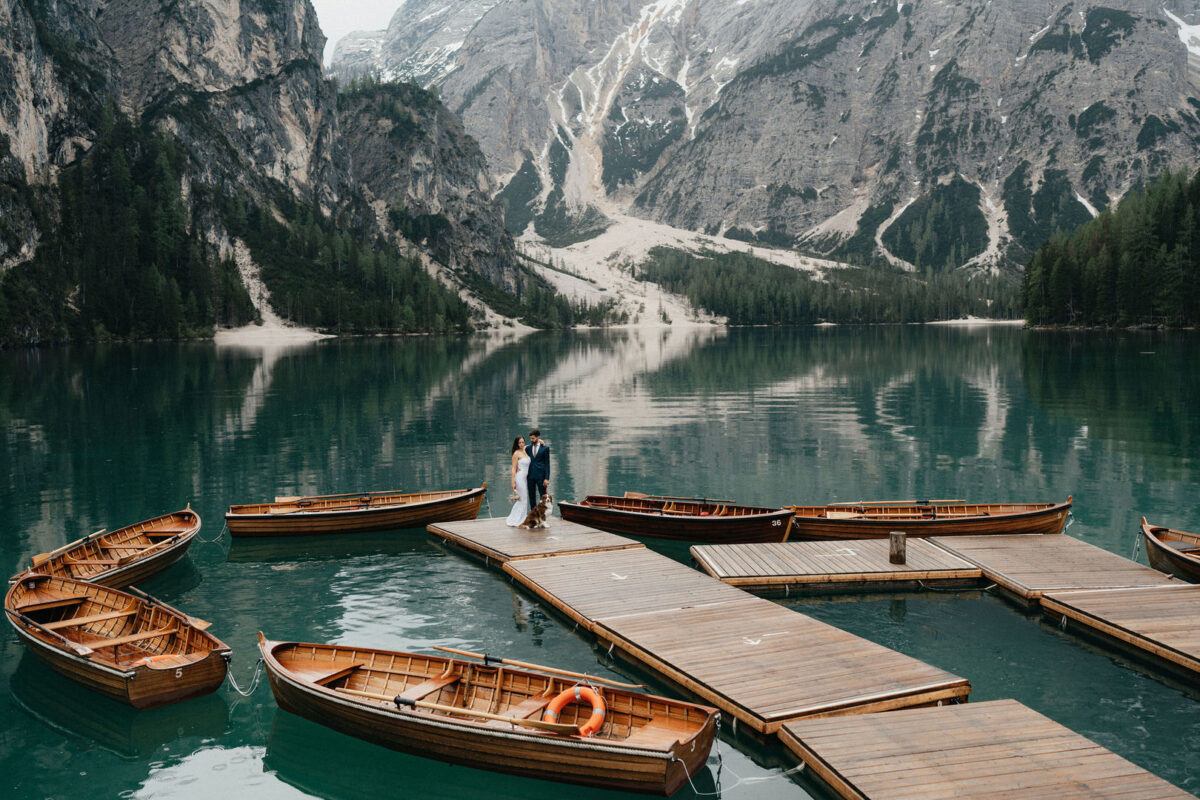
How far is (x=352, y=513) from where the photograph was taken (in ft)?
116

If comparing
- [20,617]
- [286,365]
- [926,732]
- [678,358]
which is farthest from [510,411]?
[678,358]

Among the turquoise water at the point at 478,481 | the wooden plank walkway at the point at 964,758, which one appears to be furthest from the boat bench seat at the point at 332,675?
the wooden plank walkway at the point at 964,758

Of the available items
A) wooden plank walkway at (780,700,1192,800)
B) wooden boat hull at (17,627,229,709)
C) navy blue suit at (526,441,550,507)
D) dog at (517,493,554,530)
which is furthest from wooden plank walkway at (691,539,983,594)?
wooden boat hull at (17,627,229,709)

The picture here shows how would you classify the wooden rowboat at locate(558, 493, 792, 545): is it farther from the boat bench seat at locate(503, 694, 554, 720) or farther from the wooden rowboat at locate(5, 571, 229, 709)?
the wooden rowboat at locate(5, 571, 229, 709)

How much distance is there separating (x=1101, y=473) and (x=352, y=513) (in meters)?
40.6

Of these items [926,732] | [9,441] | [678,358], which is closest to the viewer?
[926,732]

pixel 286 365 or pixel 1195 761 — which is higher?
pixel 286 365

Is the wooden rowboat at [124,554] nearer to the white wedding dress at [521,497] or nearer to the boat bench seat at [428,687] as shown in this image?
the white wedding dress at [521,497]

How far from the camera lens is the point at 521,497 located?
34750 millimetres

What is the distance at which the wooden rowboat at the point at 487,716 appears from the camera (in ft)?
50.3

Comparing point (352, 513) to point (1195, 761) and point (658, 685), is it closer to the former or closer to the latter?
point (658, 685)

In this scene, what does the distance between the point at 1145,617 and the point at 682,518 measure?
15.9 meters

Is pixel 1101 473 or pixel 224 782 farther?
pixel 1101 473

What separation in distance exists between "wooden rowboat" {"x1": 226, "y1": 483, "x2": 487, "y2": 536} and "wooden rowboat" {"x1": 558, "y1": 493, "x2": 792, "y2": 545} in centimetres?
514
